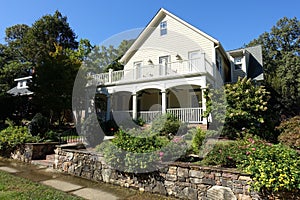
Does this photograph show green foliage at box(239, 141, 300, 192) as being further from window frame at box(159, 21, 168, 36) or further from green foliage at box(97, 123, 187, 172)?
window frame at box(159, 21, 168, 36)

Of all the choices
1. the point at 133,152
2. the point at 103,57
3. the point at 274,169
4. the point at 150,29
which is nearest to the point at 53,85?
the point at 150,29

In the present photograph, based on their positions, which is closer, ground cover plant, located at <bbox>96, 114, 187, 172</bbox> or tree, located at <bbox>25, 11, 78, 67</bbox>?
ground cover plant, located at <bbox>96, 114, 187, 172</bbox>

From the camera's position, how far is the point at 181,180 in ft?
14.7

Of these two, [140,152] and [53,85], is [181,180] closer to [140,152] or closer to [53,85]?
[140,152]

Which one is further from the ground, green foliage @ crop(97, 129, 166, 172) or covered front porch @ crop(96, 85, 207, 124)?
covered front porch @ crop(96, 85, 207, 124)

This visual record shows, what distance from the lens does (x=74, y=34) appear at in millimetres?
32344

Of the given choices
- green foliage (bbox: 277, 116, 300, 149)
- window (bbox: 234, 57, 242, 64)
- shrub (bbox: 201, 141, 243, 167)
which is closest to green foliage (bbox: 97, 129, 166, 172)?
shrub (bbox: 201, 141, 243, 167)

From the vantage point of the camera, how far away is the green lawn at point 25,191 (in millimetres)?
4150

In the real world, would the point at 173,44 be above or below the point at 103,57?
below

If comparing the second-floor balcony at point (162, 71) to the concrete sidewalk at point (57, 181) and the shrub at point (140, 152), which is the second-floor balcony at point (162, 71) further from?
the concrete sidewalk at point (57, 181)

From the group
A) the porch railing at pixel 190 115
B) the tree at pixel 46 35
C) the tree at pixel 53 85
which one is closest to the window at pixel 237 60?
the porch railing at pixel 190 115

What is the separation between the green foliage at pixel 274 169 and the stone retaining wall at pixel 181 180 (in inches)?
8.2

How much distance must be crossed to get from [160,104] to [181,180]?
10.9 meters

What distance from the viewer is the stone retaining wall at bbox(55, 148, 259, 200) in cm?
392
